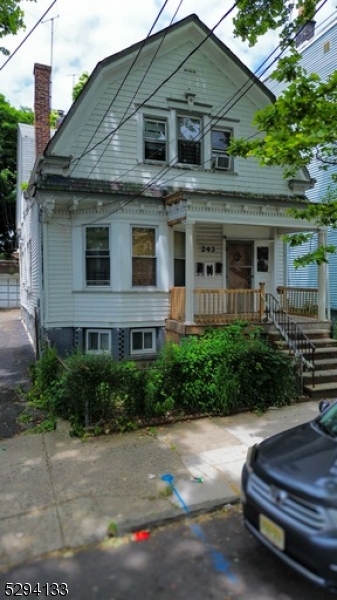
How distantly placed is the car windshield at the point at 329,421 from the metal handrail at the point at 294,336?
429 centimetres

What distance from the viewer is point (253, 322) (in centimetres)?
994

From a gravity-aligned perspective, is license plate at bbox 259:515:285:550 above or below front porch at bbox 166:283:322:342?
below

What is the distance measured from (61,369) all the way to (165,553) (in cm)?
469

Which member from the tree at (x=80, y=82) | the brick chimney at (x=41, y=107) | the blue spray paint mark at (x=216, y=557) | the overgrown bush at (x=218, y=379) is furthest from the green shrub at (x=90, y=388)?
the tree at (x=80, y=82)

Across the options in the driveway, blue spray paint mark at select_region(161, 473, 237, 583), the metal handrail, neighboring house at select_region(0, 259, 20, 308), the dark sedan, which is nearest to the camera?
the dark sedan

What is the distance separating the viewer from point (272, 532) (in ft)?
9.74

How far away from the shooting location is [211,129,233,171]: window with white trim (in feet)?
36.7

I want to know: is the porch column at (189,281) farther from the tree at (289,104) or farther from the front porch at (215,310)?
the tree at (289,104)

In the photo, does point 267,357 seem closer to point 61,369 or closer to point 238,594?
point 61,369

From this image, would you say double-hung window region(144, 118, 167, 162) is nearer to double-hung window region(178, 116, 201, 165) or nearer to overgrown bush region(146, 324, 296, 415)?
double-hung window region(178, 116, 201, 165)

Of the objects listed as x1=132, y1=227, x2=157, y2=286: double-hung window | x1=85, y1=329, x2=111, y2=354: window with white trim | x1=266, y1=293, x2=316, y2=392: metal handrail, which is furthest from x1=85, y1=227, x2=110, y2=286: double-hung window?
x1=266, y1=293, x2=316, y2=392: metal handrail

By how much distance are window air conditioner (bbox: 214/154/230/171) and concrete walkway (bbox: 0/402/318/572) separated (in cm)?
730

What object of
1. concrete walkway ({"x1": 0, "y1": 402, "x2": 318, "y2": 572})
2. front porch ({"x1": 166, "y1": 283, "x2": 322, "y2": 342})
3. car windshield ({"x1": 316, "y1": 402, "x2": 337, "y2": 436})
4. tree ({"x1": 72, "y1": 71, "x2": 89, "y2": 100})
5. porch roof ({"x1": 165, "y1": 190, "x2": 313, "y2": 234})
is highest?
tree ({"x1": 72, "y1": 71, "x2": 89, "y2": 100})

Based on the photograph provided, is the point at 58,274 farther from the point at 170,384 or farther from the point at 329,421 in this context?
the point at 329,421
